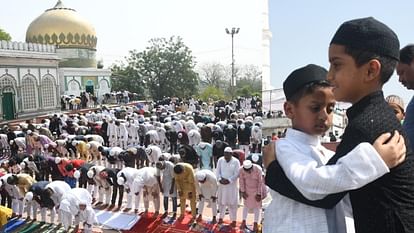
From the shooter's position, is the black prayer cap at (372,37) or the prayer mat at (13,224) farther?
the prayer mat at (13,224)

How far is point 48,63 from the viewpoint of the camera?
19141mm

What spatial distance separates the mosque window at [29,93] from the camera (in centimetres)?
1762

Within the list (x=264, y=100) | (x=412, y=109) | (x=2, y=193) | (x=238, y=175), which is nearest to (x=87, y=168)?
(x=2, y=193)

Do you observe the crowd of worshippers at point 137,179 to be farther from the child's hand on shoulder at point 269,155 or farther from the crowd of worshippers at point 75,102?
the crowd of worshippers at point 75,102

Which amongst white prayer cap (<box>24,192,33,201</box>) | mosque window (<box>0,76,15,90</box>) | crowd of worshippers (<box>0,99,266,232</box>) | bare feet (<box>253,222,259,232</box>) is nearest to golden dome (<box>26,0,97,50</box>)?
mosque window (<box>0,76,15,90</box>)

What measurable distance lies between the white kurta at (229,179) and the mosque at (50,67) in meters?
13.3

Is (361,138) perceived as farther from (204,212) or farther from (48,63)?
(48,63)

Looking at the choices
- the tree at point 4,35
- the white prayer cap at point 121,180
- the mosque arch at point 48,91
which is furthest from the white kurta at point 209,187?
the tree at point 4,35

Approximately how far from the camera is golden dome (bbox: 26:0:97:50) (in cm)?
2375

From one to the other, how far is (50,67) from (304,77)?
65.1 ft

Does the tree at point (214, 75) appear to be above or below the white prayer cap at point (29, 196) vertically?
above

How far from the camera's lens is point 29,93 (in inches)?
708

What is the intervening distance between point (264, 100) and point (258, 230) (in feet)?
10.0

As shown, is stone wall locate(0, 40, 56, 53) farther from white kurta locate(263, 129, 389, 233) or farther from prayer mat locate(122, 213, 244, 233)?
white kurta locate(263, 129, 389, 233)
